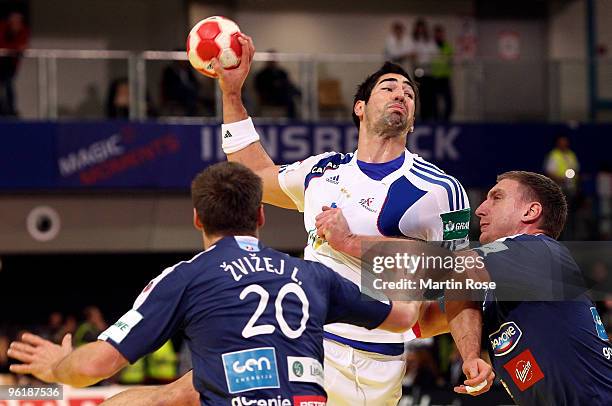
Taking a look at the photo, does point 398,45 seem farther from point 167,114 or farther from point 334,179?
point 334,179

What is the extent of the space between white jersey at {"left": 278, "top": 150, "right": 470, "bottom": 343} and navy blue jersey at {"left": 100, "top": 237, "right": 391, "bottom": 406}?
1.56 metres

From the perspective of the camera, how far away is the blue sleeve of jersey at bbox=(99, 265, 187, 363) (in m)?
4.63

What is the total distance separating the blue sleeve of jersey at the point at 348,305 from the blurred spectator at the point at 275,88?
13249 mm

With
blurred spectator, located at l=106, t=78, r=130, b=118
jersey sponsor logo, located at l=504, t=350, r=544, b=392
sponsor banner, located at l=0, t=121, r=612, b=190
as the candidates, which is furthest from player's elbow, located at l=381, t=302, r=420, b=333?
blurred spectator, located at l=106, t=78, r=130, b=118

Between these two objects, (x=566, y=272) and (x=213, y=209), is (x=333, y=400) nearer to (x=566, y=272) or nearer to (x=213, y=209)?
(x=566, y=272)

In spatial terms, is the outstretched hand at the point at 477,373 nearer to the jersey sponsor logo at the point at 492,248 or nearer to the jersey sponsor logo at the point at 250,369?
the jersey sponsor logo at the point at 492,248

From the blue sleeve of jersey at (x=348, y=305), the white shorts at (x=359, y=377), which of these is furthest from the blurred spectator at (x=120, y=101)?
the blue sleeve of jersey at (x=348, y=305)

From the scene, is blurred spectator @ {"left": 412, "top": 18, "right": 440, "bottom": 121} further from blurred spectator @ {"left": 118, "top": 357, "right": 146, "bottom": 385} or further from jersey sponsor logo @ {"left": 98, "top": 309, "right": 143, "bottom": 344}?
jersey sponsor logo @ {"left": 98, "top": 309, "right": 143, "bottom": 344}

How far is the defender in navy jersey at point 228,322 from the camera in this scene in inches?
182

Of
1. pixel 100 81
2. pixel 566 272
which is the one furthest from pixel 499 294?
Result: pixel 100 81

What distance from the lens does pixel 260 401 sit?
461 cm

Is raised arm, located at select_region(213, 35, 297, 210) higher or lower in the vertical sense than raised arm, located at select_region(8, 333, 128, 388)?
higher

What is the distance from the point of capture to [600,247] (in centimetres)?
1524

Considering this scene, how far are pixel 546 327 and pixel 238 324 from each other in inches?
71.5
